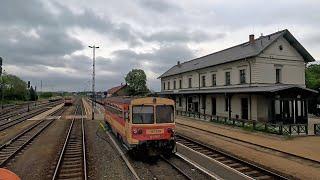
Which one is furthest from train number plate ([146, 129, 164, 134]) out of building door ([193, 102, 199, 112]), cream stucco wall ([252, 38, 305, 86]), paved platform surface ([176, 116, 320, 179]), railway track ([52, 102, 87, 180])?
building door ([193, 102, 199, 112])

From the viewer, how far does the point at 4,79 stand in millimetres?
88938

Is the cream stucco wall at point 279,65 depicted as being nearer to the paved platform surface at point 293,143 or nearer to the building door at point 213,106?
the building door at point 213,106

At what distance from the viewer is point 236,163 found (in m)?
13.5

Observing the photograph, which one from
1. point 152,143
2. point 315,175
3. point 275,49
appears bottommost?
point 315,175

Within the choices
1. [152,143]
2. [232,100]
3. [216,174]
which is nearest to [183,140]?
[152,143]

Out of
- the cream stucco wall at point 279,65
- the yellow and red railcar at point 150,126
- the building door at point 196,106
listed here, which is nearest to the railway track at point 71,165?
the yellow and red railcar at point 150,126

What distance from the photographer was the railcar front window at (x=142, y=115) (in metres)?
14.1

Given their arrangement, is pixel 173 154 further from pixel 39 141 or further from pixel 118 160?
pixel 39 141

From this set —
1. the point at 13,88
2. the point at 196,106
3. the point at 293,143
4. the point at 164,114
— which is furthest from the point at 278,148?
the point at 13,88

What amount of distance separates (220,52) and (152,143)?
30.2 m

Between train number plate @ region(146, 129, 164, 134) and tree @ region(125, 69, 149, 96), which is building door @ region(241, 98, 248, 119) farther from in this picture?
tree @ region(125, 69, 149, 96)

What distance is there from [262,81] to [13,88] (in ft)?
263

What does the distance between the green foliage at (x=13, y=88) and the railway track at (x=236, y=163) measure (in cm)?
8394

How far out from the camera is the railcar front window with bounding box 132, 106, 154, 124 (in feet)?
46.1
